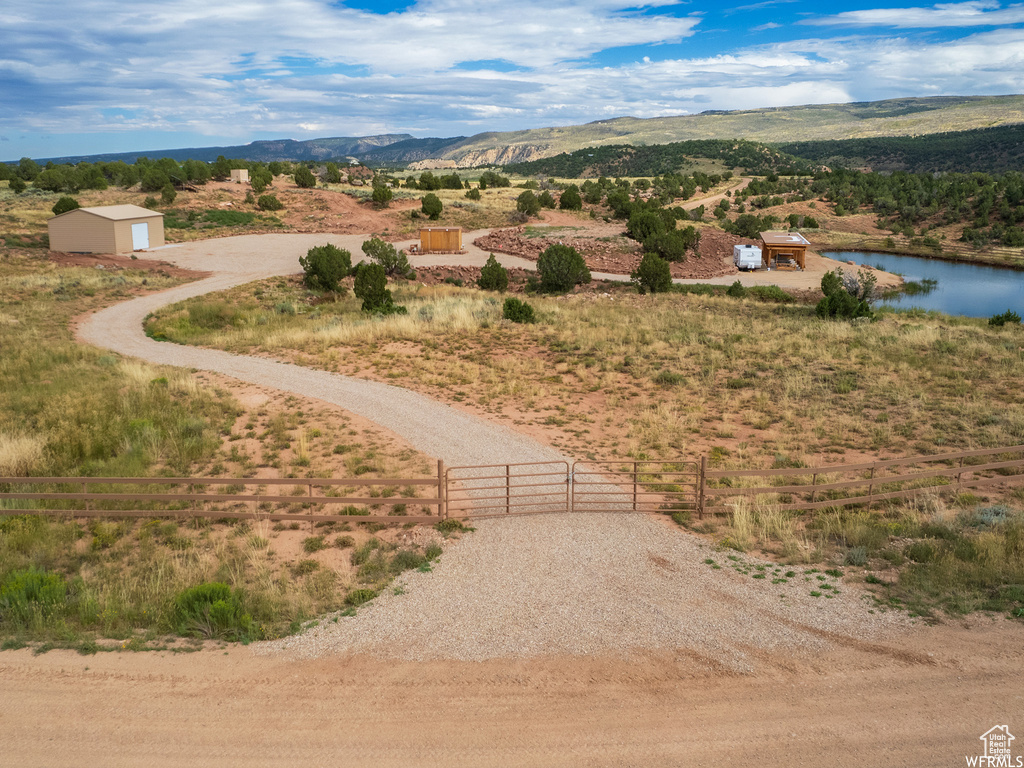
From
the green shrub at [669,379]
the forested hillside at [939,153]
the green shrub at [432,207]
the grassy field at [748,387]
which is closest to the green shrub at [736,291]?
the grassy field at [748,387]

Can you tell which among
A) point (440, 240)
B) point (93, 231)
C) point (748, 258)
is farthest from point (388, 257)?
point (748, 258)

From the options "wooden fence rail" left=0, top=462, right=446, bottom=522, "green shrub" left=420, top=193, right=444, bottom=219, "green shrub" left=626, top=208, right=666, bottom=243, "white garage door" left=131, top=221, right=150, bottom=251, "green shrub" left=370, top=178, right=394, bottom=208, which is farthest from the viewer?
"green shrub" left=370, top=178, right=394, bottom=208

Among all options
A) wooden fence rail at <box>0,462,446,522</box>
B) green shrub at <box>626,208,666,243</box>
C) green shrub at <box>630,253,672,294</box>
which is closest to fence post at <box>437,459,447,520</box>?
wooden fence rail at <box>0,462,446,522</box>

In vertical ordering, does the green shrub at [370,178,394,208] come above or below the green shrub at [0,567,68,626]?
above

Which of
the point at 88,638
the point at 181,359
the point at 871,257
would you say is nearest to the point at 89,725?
the point at 88,638

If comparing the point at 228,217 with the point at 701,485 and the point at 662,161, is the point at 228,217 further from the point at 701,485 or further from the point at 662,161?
the point at 662,161

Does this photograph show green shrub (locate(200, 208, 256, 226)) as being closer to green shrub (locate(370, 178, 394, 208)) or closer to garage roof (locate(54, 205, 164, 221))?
garage roof (locate(54, 205, 164, 221))

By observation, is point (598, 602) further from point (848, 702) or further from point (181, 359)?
point (181, 359)

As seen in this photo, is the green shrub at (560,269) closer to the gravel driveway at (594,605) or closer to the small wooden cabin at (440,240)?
the small wooden cabin at (440,240)
